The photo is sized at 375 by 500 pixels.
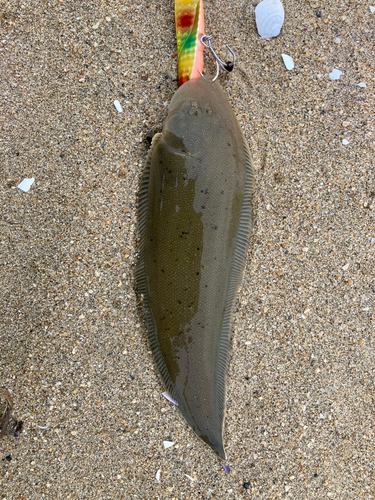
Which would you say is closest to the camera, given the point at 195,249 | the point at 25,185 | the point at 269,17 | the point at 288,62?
the point at 195,249

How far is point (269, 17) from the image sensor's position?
2420 millimetres

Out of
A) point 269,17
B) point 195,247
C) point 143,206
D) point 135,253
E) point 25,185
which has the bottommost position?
point 135,253

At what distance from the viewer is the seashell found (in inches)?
95.1

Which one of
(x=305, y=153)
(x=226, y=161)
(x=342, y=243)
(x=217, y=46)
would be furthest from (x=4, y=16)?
(x=342, y=243)

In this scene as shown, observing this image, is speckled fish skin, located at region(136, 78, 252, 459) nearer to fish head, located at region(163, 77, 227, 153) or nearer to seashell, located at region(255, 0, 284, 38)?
fish head, located at region(163, 77, 227, 153)

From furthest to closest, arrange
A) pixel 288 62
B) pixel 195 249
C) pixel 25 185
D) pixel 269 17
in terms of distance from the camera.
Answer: pixel 288 62
pixel 269 17
pixel 25 185
pixel 195 249

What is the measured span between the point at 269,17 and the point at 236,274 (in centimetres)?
180

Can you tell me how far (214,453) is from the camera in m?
2.29

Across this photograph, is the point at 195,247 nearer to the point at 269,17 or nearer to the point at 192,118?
the point at 192,118

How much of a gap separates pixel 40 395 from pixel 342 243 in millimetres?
2297

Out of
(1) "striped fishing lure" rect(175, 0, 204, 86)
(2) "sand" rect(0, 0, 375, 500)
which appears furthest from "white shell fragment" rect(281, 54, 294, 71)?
(1) "striped fishing lure" rect(175, 0, 204, 86)

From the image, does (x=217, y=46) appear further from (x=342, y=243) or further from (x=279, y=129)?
(x=342, y=243)

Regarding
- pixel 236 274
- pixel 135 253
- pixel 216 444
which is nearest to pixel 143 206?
pixel 135 253

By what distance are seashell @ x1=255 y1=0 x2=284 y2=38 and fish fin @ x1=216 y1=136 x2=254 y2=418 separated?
0.82 metres
